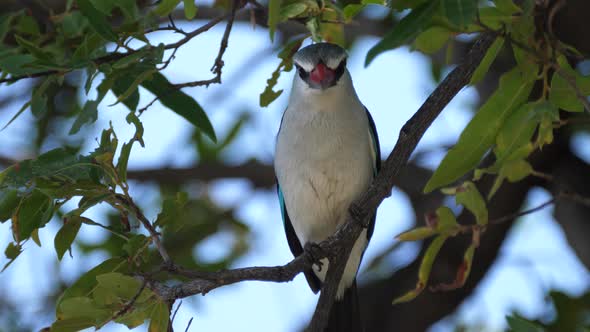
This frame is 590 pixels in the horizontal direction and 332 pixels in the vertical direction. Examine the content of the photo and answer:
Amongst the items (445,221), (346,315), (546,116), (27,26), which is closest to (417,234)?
(445,221)

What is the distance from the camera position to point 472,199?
8.75 ft

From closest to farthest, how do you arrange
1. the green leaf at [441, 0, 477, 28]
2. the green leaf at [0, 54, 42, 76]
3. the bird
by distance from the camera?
1. the green leaf at [441, 0, 477, 28]
2. the green leaf at [0, 54, 42, 76]
3. the bird

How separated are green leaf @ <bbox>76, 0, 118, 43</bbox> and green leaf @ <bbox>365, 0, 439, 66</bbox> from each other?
106cm

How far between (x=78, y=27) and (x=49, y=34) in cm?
27

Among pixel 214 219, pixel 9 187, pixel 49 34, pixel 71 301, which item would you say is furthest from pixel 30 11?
pixel 214 219

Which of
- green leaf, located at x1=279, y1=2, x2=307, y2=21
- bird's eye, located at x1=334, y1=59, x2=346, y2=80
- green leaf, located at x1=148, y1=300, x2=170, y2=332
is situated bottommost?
Answer: green leaf, located at x1=148, y1=300, x2=170, y2=332

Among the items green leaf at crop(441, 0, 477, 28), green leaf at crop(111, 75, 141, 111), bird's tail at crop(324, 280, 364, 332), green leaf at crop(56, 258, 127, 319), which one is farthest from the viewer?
bird's tail at crop(324, 280, 364, 332)

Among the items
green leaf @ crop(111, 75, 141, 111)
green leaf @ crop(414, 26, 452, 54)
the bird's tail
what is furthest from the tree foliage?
the bird's tail

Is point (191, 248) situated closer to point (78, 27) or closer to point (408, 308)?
point (408, 308)

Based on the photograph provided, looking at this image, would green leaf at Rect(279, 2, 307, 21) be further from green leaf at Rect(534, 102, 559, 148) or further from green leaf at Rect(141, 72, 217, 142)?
green leaf at Rect(534, 102, 559, 148)

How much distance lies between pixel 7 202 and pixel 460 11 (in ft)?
4.81

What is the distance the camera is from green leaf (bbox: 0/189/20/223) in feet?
8.38

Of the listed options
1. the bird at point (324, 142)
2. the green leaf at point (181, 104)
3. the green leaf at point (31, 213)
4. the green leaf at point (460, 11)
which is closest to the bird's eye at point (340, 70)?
the bird at point (324, 142)

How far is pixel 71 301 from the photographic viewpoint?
99.1 inches
